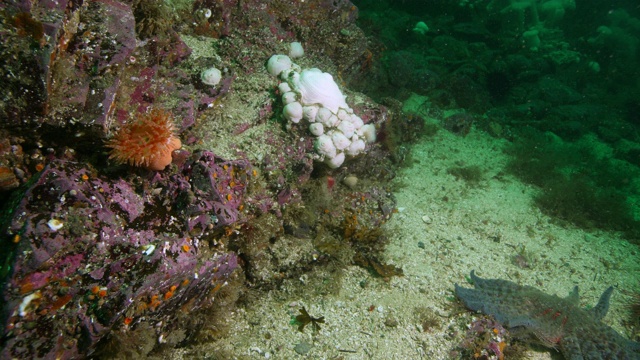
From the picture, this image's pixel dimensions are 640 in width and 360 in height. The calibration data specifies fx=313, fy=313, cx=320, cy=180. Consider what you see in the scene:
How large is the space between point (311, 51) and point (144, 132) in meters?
4.28

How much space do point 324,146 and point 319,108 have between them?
0.60 meters

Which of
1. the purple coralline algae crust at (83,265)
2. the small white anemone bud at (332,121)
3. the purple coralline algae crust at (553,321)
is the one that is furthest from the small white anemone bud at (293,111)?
the purple coralline algae crust at (553,321)

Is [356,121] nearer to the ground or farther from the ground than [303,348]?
farther from the ground

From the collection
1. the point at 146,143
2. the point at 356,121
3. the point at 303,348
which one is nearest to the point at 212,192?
the point at 146,143

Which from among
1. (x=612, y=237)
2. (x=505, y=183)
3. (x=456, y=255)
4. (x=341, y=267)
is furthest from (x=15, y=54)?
(x=612, y=237)

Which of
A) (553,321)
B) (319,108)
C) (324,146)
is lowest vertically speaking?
(553,321)

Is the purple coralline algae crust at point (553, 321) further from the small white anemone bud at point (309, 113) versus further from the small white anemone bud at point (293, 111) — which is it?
the small white anemone bud at point (293, 111)

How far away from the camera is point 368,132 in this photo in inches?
216

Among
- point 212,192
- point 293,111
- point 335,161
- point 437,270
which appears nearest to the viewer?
point 212,192

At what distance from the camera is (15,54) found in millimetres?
2314

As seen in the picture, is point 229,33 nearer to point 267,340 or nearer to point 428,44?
point 267,340

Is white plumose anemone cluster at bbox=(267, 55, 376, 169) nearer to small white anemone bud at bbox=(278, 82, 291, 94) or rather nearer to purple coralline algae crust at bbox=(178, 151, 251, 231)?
small white anemone bud at bbox=(278, 82, 291, 94)

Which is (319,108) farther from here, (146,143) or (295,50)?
(146,143)

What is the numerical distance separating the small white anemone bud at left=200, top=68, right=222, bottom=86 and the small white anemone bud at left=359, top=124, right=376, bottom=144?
2.44 meters
